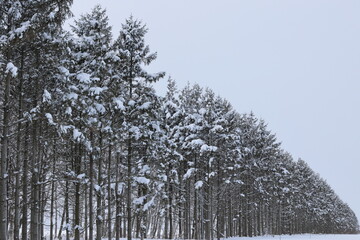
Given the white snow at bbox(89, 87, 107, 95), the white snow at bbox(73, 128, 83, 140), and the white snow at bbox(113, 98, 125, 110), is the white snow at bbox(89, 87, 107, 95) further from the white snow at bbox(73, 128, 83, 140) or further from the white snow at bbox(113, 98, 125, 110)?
the white snow at bbox(73, 128, 83, 140)

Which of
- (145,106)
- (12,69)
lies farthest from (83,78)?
(12,69)

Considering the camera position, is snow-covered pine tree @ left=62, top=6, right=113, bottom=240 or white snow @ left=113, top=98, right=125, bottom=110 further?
white snow @ left=113, top=98, right=125, bottom=110

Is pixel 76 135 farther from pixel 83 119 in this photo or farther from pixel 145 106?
pixel 145 106

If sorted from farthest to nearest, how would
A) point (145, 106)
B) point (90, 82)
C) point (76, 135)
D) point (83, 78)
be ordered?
point (145, 106), point (90, 82), point (83, 78), point (76, 135)

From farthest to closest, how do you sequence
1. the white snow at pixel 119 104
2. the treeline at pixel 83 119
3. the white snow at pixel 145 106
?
the white snow at pixel 145 106
the white snow at pixel 119 104
the treeline at pixel 83 119

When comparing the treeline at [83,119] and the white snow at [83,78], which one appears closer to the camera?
the treeline at [83,119]

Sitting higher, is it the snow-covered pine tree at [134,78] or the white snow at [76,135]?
the snow-covered pine tree at [134,78]

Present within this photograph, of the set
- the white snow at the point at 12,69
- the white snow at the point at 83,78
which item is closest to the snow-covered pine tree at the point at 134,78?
the white snow at the point at 83,78

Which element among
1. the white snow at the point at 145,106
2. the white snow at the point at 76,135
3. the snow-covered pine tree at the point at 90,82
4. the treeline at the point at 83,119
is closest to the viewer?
the treeline at the point at 83,119

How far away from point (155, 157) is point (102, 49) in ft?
39.0

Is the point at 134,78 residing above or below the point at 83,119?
above

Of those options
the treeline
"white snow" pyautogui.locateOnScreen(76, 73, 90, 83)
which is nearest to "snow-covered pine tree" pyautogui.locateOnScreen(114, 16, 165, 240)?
the treeline

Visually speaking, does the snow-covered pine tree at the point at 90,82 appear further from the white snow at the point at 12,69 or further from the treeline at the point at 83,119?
the white snow at the point at 12,69

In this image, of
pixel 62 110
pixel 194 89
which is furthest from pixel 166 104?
pixel 62 110
